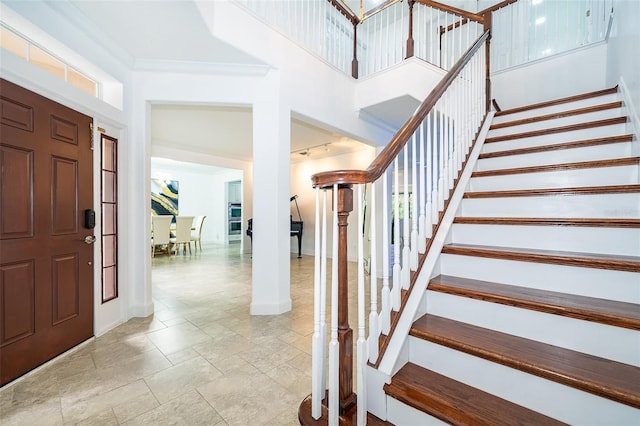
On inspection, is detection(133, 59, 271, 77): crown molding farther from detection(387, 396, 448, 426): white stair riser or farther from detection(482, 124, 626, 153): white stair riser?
detection(387, 396, 448, 426): white stair riser

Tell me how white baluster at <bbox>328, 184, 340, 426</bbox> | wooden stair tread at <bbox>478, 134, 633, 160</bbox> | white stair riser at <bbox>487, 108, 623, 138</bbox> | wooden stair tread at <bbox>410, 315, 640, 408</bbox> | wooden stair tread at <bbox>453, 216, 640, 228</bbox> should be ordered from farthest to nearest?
white stair riser at <bbox>487, 108, 623, 138</bbox>, wooden stair tread at <bbox>478, 134, 633, 160</bbox>, wooden stair tread at <bbox>453, 216, 640, 228</bbox>, white baluster at <bbox>328, 184, 340, 426</bbox>, wooden stair tread at <bbox>410, 315, 640, 408</bbox>

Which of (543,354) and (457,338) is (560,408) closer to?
(543,354)

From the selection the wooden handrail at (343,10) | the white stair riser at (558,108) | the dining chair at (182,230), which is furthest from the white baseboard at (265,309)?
the dining chair at (182,230)

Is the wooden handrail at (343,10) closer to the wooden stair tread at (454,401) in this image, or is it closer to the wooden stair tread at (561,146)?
the wooden stair tread at (561,146)

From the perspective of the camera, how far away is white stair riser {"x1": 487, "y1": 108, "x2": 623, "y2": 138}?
2.25 meters

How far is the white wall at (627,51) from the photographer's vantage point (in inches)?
75.0

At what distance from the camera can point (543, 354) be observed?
110cm

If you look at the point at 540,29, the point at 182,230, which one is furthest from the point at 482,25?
the point at 182,230

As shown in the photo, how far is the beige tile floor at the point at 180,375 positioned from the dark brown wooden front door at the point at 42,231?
0.21 metres

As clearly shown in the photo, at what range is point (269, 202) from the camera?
2855 millimetres

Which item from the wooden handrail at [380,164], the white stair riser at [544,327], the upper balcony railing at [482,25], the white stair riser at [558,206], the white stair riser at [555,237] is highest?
the upper balcony railing at [482,25]

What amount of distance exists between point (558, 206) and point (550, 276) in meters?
0.62

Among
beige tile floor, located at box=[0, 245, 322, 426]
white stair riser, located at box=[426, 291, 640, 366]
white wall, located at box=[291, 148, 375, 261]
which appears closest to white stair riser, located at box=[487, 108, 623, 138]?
white stair riser, located at box=[426, 291, 640, 366]

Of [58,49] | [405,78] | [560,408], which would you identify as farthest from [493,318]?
[58,49]
